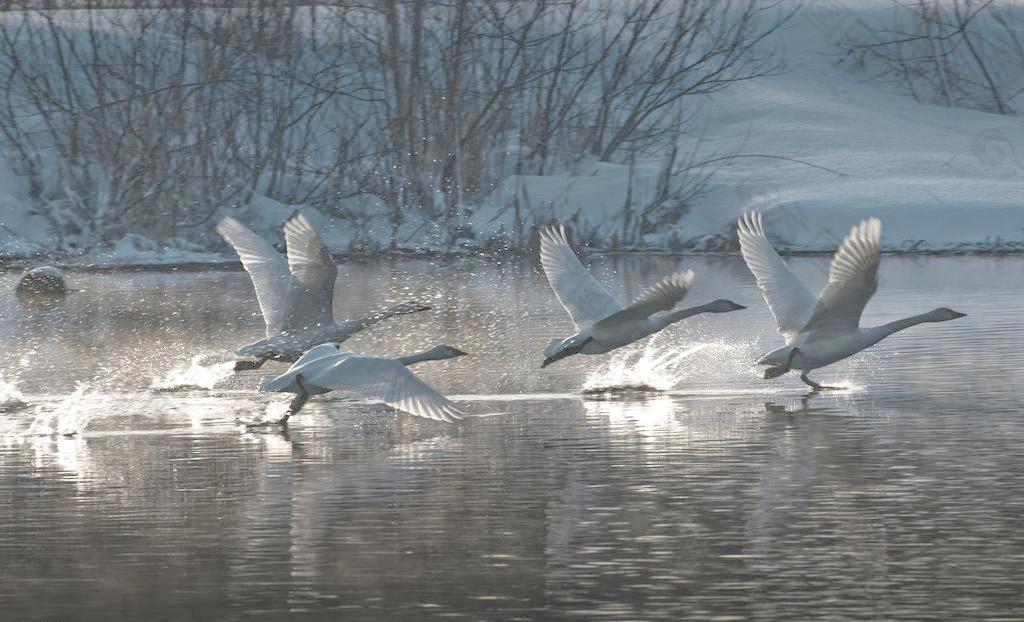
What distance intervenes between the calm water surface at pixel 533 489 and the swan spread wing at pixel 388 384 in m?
0.19

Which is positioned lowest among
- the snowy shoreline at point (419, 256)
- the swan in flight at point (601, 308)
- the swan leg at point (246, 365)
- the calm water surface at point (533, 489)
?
the calm water surface at point (533, 489)

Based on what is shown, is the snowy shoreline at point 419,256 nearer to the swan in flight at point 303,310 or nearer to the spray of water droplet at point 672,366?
the spray of water droplet at point 672,366

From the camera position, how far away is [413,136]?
76.1 feet

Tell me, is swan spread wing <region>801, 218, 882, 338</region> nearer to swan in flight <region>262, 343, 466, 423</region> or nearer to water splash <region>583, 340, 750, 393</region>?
water splash <region>583, 340, 750, 393</region>

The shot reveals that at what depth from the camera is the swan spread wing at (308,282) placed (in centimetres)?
1100

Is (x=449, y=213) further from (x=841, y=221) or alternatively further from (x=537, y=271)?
(x=841, y=221)

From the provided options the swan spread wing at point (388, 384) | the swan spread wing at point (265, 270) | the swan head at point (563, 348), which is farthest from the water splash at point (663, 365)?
the swan spread wing at point (388, 384)

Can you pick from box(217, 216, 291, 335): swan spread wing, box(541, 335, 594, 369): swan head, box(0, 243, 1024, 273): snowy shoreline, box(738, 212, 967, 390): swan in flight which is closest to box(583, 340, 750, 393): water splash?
box(541, 335, 594, 369): swan head

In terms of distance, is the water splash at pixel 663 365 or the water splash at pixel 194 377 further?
the water splash at pixel 194 377

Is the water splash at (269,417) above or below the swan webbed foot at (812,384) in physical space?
below

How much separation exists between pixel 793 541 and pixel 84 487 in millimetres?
3032

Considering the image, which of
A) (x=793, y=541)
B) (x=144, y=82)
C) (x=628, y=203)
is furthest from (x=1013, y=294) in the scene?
(x=144, y=82)

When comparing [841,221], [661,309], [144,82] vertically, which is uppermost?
[144,82]

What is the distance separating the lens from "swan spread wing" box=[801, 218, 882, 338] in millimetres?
9453
